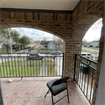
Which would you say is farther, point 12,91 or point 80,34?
point 80,34

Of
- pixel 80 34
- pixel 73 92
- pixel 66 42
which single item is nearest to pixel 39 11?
pixel 66 42

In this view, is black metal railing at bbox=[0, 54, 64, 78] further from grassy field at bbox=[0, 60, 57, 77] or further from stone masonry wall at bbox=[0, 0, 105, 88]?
stone masonry wall at bbox=[0, 0, 105, 88]

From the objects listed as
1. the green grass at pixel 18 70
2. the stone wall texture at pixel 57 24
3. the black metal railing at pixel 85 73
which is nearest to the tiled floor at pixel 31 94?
the black metal railing at pixel 85 73

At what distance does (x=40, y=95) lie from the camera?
1.70 m

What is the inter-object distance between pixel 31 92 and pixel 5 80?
1.23m

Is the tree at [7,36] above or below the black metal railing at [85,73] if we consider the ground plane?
above

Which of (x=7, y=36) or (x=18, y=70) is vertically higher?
(x=7, y=36)

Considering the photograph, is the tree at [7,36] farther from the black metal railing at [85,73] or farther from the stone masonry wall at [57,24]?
the black metal railing at [85,73]

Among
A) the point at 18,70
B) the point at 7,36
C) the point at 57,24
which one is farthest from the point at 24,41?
the point at 57,24

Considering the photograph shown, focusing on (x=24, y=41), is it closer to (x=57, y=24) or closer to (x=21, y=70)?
(x=21, y=70)

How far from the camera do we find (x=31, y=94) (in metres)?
1.72

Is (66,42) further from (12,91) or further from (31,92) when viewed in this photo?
(12,91)

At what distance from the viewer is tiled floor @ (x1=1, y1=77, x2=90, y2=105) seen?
152 centimetres

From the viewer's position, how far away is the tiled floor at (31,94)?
152 centimetres
